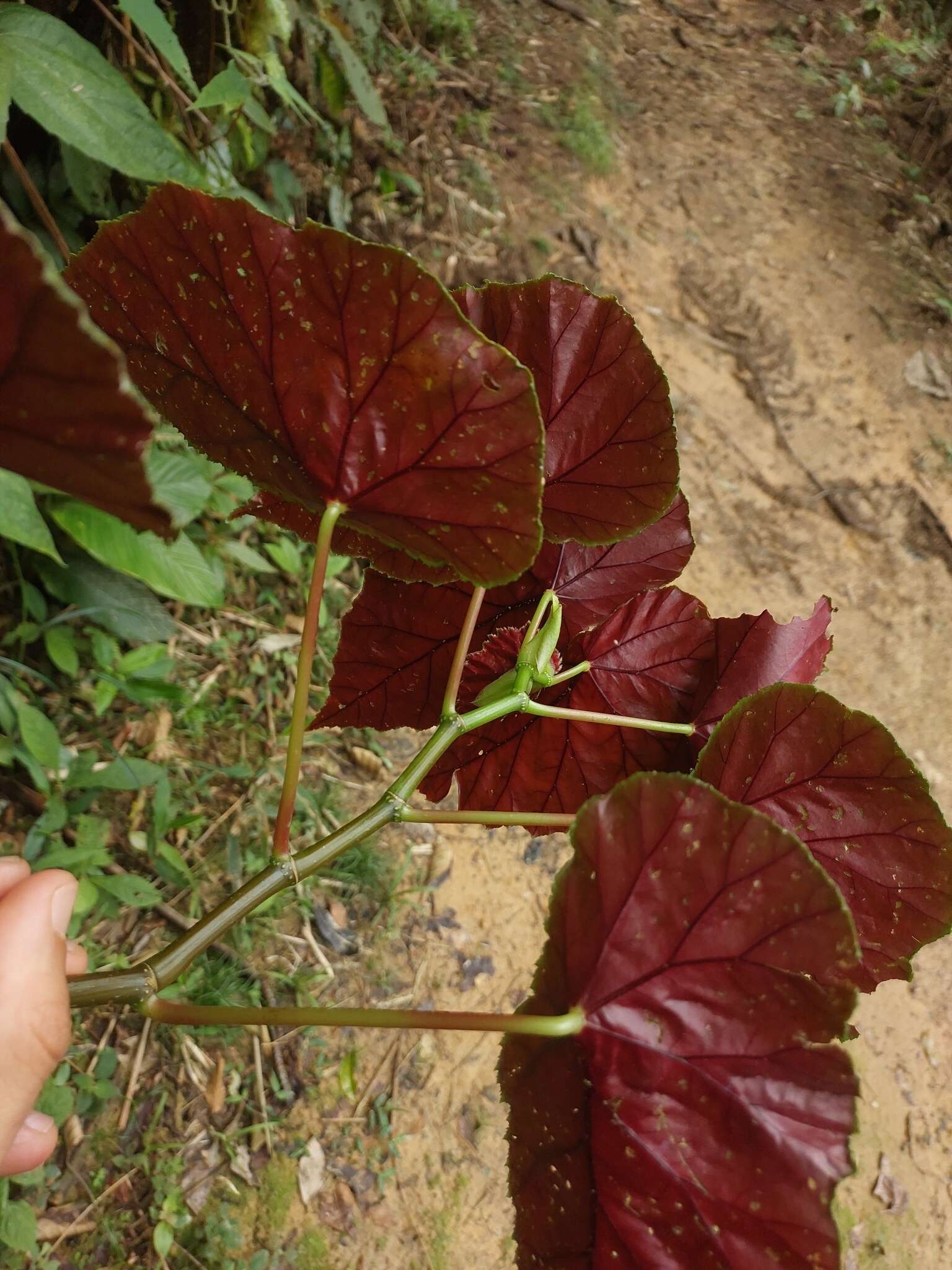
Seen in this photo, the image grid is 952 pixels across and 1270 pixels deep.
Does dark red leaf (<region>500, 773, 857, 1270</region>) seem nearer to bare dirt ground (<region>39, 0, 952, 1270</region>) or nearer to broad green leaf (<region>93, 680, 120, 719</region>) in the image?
bare dirt ground (<region>39, 0, 952, 1270</region>)

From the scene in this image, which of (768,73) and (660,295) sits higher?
(768,73)

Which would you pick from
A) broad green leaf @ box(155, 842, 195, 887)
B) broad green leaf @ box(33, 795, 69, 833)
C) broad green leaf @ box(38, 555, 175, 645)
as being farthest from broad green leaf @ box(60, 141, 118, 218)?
broad green leaf @ box(155, 842, 195, 887)

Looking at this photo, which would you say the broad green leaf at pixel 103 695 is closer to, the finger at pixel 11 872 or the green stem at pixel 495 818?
the finger at pixel 11 872

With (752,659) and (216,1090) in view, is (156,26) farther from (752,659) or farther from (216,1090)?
(216,1090)

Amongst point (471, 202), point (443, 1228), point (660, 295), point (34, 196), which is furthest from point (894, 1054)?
point (471, 202)

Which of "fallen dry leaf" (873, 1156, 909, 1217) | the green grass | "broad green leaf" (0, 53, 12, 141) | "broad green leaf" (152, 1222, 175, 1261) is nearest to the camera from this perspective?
"broad green leaf" (0, 53, 12, 141)

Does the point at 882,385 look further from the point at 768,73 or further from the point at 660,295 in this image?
the point at 768,73
